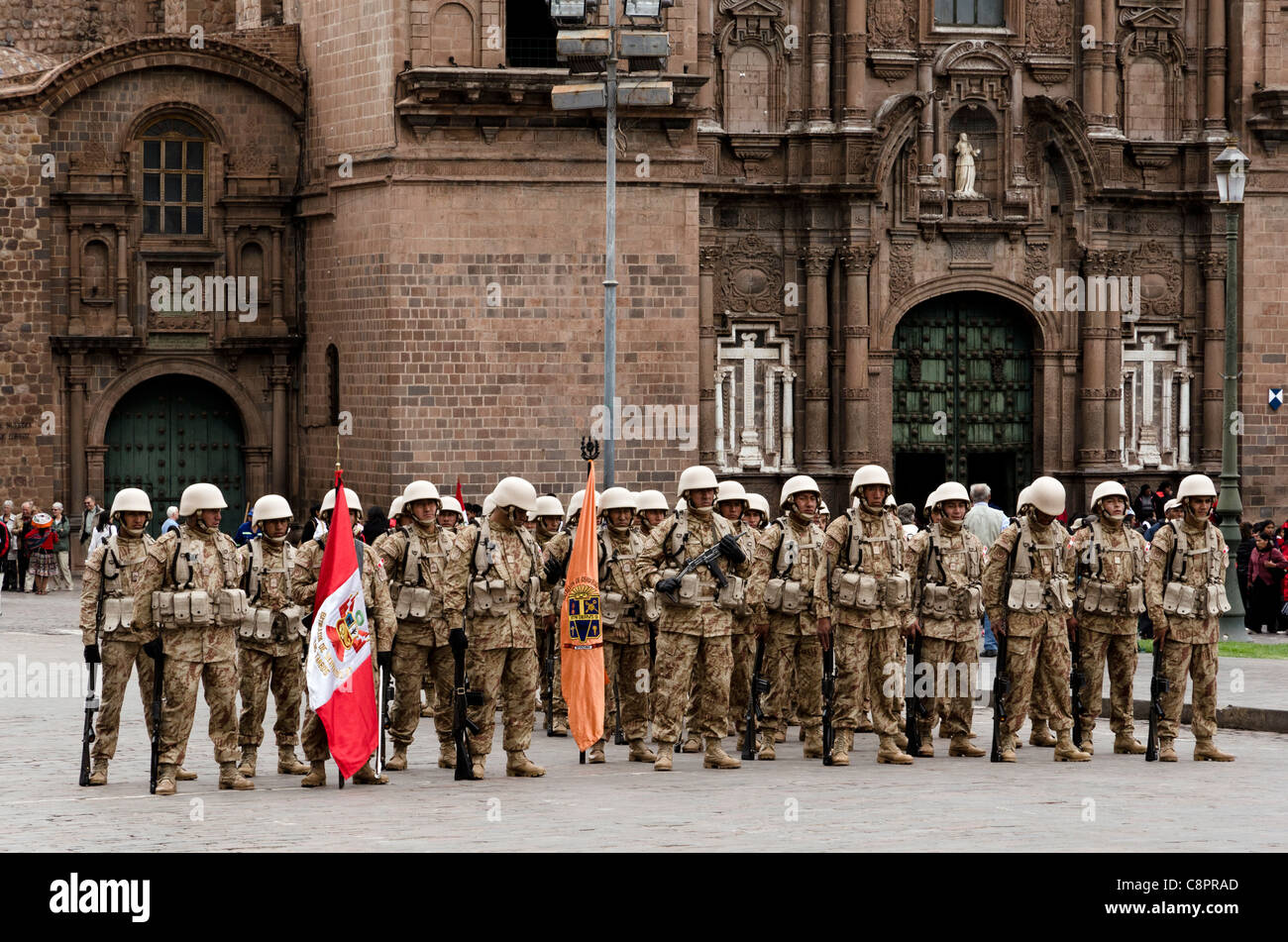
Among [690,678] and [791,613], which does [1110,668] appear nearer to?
[791,613]

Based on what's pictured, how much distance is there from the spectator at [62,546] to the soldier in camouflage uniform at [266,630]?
1713cm

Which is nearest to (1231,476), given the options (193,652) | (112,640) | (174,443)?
Result: (193,652)

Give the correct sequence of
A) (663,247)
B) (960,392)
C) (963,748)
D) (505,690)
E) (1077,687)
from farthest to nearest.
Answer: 1. (960,392)
2. (663,247)
3. (963,748)
4. (1077,687)
5. (505,690)

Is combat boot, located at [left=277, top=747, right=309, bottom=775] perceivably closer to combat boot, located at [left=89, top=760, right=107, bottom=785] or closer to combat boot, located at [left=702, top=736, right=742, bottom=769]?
combat boot, located at [left=89, top=760, right=107, bottom=785]

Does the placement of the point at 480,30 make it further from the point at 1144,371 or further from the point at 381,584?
the point at 381,584

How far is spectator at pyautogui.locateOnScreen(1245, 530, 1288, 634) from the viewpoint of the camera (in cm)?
2825

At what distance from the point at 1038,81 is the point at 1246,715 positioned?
18946 mm

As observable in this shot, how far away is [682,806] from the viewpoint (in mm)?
14094

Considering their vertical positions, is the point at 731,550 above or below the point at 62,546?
above

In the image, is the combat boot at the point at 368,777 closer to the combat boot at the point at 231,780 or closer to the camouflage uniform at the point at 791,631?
the combat boot at the point at 231,780

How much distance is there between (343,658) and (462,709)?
95 cm

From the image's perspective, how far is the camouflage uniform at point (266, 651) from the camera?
51.5 feet

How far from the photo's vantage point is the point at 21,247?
33.9 metres

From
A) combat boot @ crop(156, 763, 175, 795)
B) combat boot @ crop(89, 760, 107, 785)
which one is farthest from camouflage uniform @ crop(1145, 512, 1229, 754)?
combat boot @ crop(89, 760, 107, 785)
